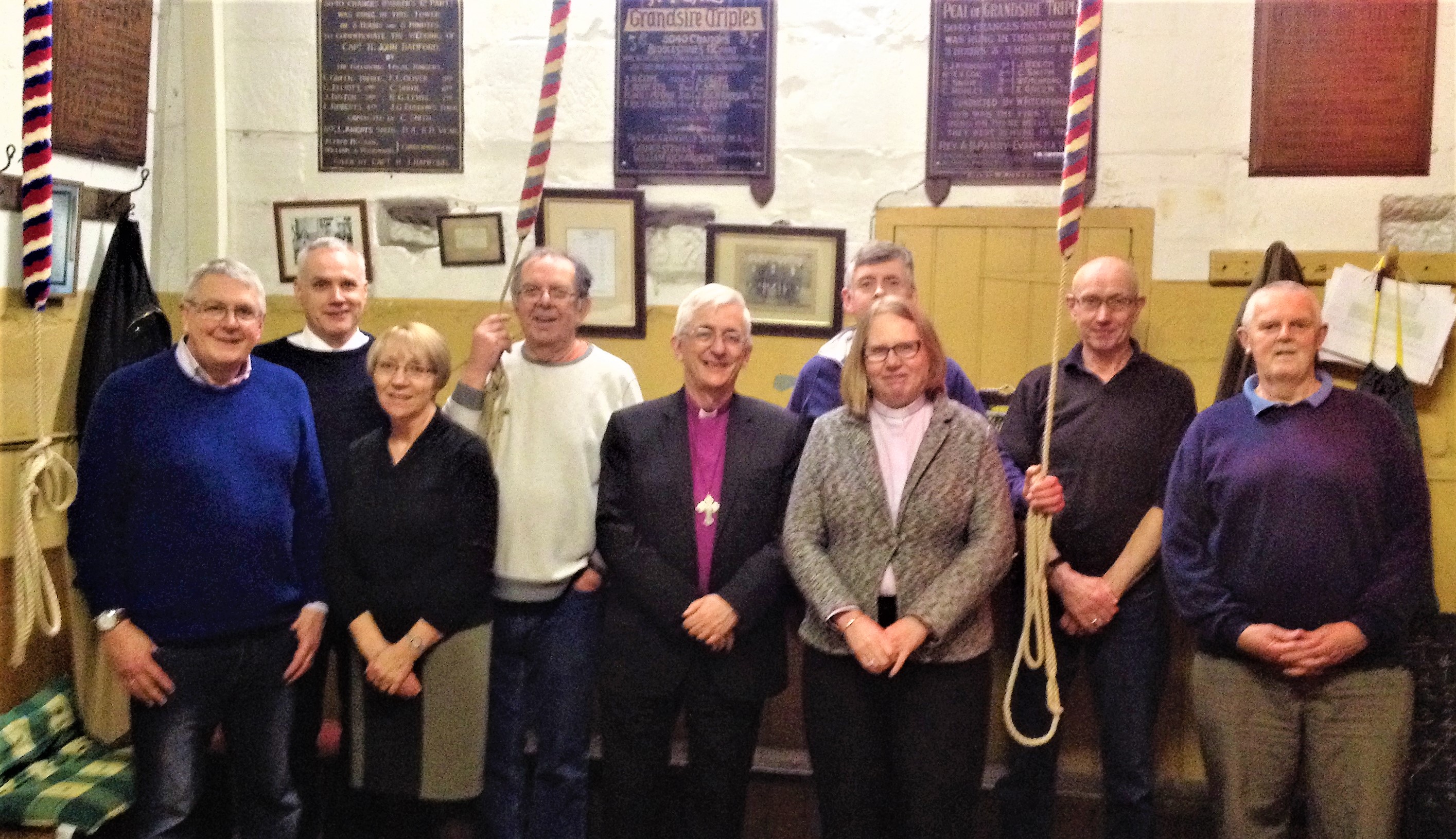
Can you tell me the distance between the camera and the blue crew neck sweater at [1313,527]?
2.23m

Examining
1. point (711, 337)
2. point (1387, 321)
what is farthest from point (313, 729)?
point (1387, 321)

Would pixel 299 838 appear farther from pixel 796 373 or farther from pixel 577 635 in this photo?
pixel 796 373

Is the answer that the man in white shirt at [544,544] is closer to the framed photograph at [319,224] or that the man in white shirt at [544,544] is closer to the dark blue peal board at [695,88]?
Result: the dark blue peal board at [695,88]

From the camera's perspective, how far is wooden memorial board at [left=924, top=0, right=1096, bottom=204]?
3262 millimetres

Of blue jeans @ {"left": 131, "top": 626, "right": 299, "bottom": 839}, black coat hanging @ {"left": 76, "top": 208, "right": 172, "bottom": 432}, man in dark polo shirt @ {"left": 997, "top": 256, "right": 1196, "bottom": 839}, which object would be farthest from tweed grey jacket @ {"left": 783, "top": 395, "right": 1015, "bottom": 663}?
black coat hanging @ {"left": 76, "top": 208, "right": 172, "bottom": 432}

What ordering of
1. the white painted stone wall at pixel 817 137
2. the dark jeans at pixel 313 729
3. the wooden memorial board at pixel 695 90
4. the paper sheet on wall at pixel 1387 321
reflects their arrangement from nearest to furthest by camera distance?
1. the dark jeans at pixel 313 729
2. the paper sheet on wall at pixel 1387 321
3. the white painted stone wall at pixel 817 137
4. the wooden memorial board at pixel 695 90

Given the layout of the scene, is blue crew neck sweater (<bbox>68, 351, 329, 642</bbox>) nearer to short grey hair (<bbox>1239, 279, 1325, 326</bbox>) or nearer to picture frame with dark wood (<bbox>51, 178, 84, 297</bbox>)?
picture frame with dark wood (<bbox>51, 178, 84, 297</bbox>)

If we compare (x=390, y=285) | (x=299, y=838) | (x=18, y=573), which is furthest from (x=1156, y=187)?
(x=18, y=573)

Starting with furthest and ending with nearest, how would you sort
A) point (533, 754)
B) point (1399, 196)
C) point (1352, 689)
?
point (533, 754), point (1399, 196), point (1352, 689)

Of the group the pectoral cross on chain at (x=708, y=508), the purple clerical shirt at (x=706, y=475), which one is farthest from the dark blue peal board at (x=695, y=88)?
the pectoral cross on chain at (x=708, y=508)

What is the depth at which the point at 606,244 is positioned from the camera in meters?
3.47

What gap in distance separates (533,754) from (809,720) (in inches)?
55.7

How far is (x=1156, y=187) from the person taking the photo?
3.26 meters

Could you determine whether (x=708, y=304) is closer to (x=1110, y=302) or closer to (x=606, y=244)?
(x=1110, y=302)
